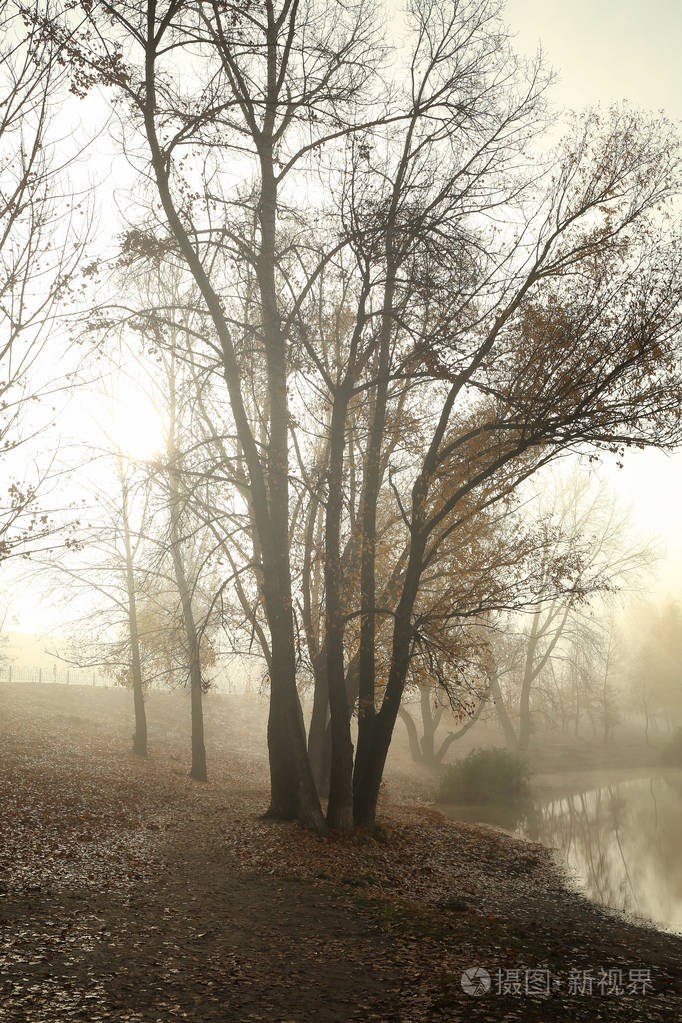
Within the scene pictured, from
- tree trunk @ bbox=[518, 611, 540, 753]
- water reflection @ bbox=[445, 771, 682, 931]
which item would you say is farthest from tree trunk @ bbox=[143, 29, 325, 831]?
tree trunk @ bbox=[518, 611, 540, 753]

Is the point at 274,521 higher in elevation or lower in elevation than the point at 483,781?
higher

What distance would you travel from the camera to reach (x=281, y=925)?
6.71 m

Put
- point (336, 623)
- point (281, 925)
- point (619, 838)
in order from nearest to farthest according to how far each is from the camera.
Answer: point (281, 925), point (336, 623), point (619, 838)

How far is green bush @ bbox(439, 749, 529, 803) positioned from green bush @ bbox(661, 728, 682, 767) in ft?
54.9

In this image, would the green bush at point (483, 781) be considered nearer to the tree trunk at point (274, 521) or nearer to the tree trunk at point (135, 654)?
the tree trunk at point (135, 654)

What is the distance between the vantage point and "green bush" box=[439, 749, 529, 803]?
20.2m

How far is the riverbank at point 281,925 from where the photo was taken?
4.87 metres

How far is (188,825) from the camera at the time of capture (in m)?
11.2

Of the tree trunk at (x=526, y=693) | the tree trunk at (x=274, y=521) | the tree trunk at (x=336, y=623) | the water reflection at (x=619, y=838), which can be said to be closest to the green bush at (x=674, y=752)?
the tree trunk at (x=526, y=693)

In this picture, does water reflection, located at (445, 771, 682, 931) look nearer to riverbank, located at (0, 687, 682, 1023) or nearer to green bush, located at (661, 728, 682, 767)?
riverbank, located at (0, 687, 682, 1023)

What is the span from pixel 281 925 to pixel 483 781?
1500cm

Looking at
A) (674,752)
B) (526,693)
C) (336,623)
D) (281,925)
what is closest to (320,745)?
(336,623)

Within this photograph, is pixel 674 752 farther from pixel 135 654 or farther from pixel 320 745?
pixel 135 654

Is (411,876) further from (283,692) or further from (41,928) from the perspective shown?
(41,928)
